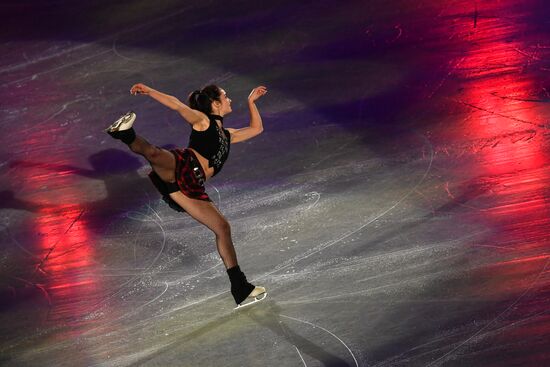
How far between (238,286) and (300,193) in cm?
185

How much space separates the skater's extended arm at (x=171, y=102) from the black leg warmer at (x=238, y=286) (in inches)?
45.8

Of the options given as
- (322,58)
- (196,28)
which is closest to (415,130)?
(322,58)

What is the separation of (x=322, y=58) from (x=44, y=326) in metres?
5.40

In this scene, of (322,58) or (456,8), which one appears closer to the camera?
(322,58)

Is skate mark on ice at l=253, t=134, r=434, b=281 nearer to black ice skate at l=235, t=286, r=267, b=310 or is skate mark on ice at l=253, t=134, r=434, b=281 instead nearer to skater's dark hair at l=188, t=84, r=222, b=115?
black ice skate at l=235, t=286, r=267, b=310

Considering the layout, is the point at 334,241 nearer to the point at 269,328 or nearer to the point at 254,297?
the point at 254,297

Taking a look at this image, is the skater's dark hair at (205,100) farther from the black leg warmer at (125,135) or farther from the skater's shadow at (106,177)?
the skater's shadow at (106,177)

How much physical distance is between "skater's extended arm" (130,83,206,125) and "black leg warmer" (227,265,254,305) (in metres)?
1.16

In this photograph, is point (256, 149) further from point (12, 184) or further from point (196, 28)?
point (196, 28)

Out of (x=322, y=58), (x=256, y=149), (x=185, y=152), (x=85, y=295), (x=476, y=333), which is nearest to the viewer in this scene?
(x=476, y=333)

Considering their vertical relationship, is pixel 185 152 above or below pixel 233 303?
above

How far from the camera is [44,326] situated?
674cm

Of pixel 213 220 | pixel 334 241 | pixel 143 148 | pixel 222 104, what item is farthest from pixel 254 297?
pixel 222 104

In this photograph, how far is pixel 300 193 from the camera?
812cm
